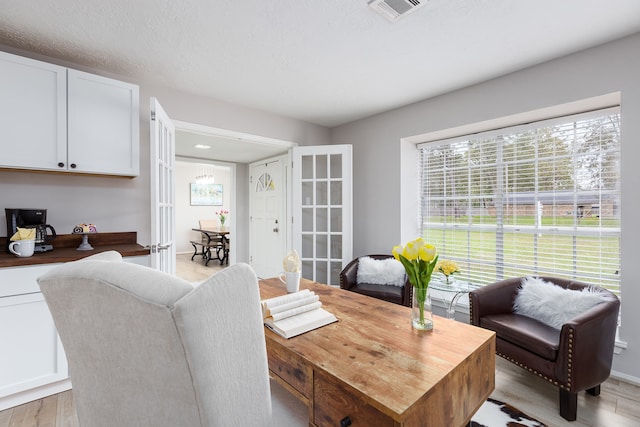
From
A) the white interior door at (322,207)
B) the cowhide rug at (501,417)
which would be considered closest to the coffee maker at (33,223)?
the white interior door at (322,207)

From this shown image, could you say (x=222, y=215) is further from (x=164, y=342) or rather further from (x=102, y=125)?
(x=164, y=342)

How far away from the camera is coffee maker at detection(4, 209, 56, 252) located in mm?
2135

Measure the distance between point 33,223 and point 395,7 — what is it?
2.92 m

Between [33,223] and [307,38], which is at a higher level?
[307,38]

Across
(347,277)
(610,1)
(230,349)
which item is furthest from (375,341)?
(610,1)

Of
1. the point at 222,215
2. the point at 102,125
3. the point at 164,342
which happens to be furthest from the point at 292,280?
the point at 222,215

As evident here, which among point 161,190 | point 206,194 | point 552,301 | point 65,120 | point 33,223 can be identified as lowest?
point 552,301

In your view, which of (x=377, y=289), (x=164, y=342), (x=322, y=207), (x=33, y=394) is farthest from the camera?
(x=322, y=207)

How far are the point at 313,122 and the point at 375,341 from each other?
3520mm

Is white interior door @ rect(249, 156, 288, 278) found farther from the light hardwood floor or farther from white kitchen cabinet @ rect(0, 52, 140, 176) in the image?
the light hardwood floor

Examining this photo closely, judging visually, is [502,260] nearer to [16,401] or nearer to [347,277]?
[347,277]

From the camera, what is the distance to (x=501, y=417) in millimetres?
1803

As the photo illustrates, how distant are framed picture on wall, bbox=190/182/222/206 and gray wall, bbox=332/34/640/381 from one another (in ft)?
18.2

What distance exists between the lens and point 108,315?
0.61 meters
